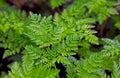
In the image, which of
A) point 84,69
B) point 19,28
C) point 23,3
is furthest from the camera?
point 23,3

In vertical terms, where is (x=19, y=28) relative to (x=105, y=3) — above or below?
below

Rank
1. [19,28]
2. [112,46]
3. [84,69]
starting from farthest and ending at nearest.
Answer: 1. [19,28]
2. [112,46]
3. [84,69]

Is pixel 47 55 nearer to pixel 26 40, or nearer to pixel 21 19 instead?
pixel 26 40

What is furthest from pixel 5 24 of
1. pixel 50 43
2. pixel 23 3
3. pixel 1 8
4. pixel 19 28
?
pixel 23 3

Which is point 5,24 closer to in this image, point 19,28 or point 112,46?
point 19,28

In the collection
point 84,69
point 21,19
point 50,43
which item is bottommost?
point 84,69

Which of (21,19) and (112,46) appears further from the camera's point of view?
(21,19)

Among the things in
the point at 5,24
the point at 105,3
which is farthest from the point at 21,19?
the point at 105,3
